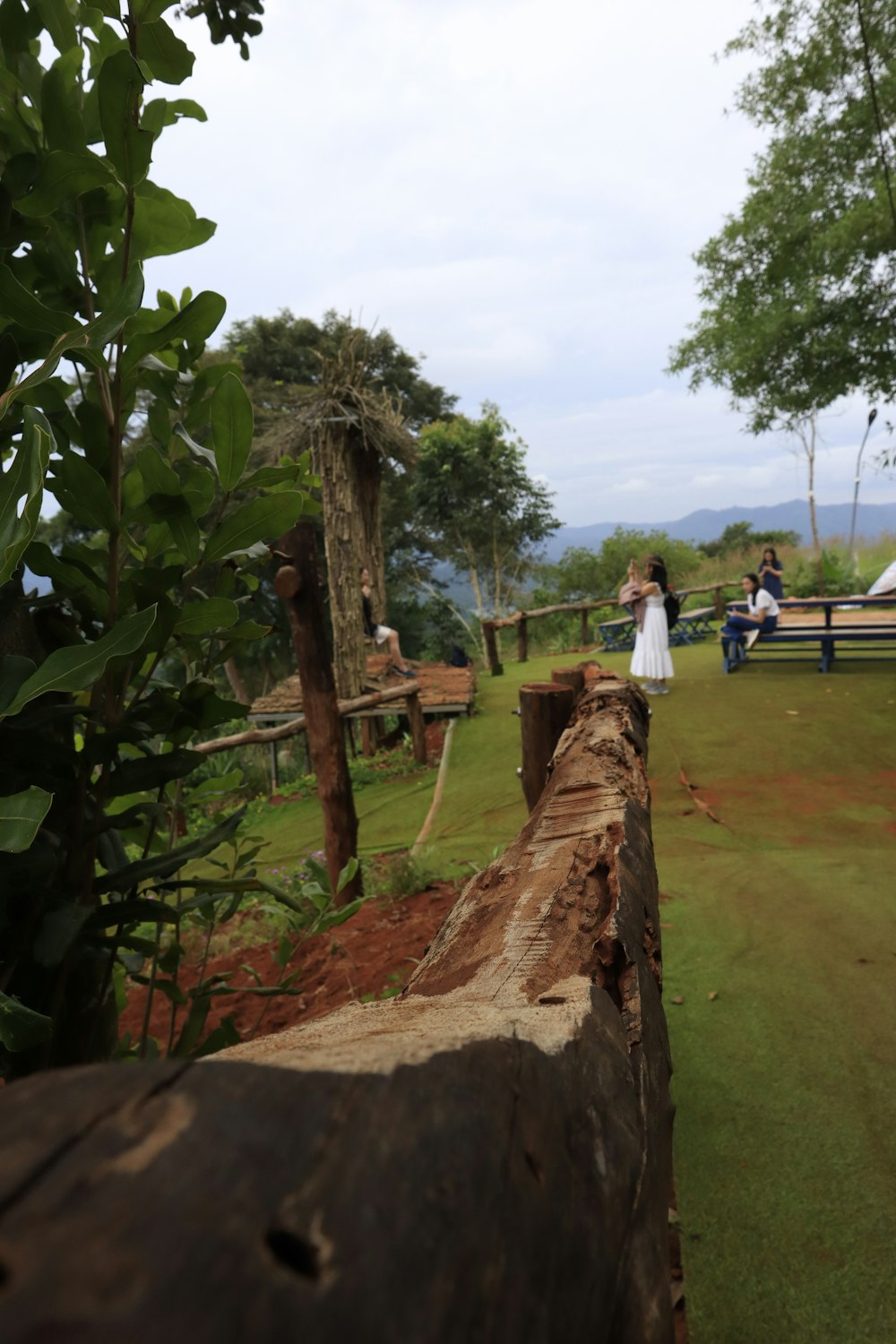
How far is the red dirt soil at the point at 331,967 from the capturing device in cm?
285

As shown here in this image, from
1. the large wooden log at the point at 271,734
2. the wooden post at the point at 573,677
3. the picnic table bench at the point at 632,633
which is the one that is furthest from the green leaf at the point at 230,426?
the picnic table bench at the point at 632,633

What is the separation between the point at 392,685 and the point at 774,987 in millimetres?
6740

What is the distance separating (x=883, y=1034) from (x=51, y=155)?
9.63 feet

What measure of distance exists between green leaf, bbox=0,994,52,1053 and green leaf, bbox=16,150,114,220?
788mm

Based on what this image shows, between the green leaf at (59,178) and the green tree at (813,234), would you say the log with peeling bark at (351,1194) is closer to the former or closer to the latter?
the green leaf at (59,178)

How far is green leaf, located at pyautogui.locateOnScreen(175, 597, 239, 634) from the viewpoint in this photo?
1009mm

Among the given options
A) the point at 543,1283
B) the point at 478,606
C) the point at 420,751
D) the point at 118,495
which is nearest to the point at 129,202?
the point at 118,495

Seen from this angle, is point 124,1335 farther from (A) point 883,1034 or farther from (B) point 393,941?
(B) point 393,941

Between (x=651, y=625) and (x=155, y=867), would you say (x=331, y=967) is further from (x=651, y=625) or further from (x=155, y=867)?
(x=651, y=625)

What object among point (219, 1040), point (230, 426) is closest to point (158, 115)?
point (230, 426)

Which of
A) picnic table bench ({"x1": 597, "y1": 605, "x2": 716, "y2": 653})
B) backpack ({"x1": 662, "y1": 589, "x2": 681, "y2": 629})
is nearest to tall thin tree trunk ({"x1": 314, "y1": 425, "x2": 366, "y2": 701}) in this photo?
backpack ({"x1": 662, "y1": 589, "x2": 681, "y2": 629})

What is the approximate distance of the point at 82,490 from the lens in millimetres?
925

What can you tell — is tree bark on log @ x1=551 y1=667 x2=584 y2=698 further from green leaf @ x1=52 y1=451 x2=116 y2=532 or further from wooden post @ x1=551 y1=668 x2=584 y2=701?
green leaf @ x1=52 y1=451 x2=116 y2=532

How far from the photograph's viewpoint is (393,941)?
3.34 meters
